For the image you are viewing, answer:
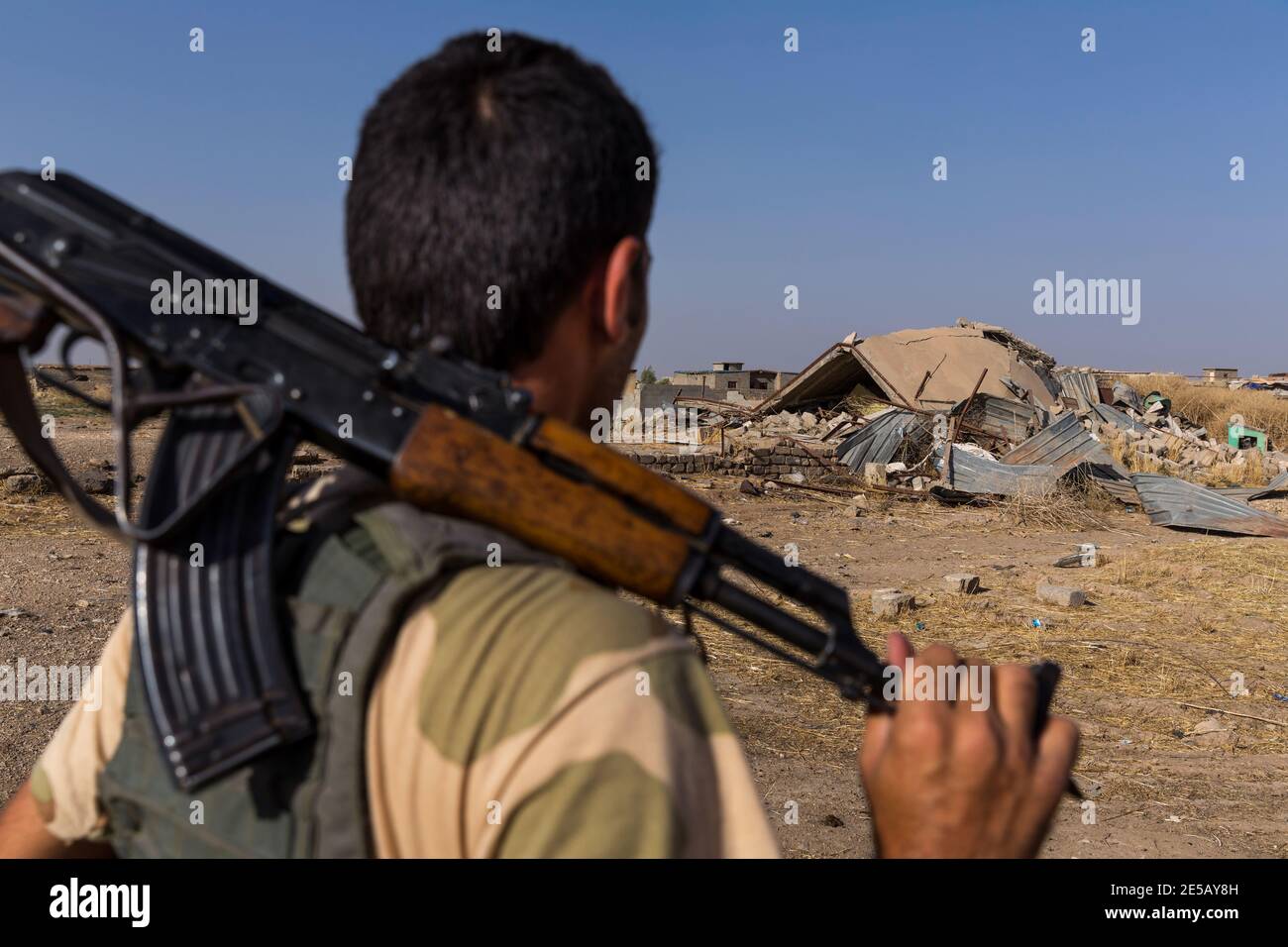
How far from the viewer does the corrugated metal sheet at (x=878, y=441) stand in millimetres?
15383

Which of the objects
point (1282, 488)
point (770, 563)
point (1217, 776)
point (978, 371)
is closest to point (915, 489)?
point (1282, 488)

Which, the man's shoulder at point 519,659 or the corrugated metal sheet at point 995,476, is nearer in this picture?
the man's shoulder at point 519,659

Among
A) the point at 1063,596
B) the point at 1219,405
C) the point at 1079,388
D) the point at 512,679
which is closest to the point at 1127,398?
the point at 1079,388

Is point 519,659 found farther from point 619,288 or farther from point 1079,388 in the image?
point 1079,388

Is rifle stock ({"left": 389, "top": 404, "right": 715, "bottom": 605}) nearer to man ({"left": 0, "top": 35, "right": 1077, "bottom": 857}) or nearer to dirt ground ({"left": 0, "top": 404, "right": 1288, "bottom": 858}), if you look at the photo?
man ({"left": 0, "top": 35, "right": 1077, "bottom": 857})

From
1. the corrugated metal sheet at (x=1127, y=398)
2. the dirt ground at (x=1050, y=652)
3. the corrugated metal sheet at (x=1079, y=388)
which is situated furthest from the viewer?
the corrugated metal sheet at (x=1127, y=398)

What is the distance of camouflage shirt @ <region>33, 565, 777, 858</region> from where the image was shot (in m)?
1.00

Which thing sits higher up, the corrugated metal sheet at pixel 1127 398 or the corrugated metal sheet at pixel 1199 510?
the corrugated metal sheet at pixel 1127 398

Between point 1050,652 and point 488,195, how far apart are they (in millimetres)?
6363

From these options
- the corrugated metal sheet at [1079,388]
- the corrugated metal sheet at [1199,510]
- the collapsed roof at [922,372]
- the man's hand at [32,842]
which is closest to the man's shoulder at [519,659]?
the man's hand at [32,842]

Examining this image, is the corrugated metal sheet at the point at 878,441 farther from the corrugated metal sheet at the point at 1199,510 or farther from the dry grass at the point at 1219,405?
the dry grass at the point at 1219,405

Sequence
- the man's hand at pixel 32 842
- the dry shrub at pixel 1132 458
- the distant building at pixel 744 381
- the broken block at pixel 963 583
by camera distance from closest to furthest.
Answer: the man's hand at pixel 32 842, the broken block at pixel 963 583, the dry shrub at pixel 1132 458, the distant building at pixel 744 381

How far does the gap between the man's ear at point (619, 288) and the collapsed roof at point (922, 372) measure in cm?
1698
